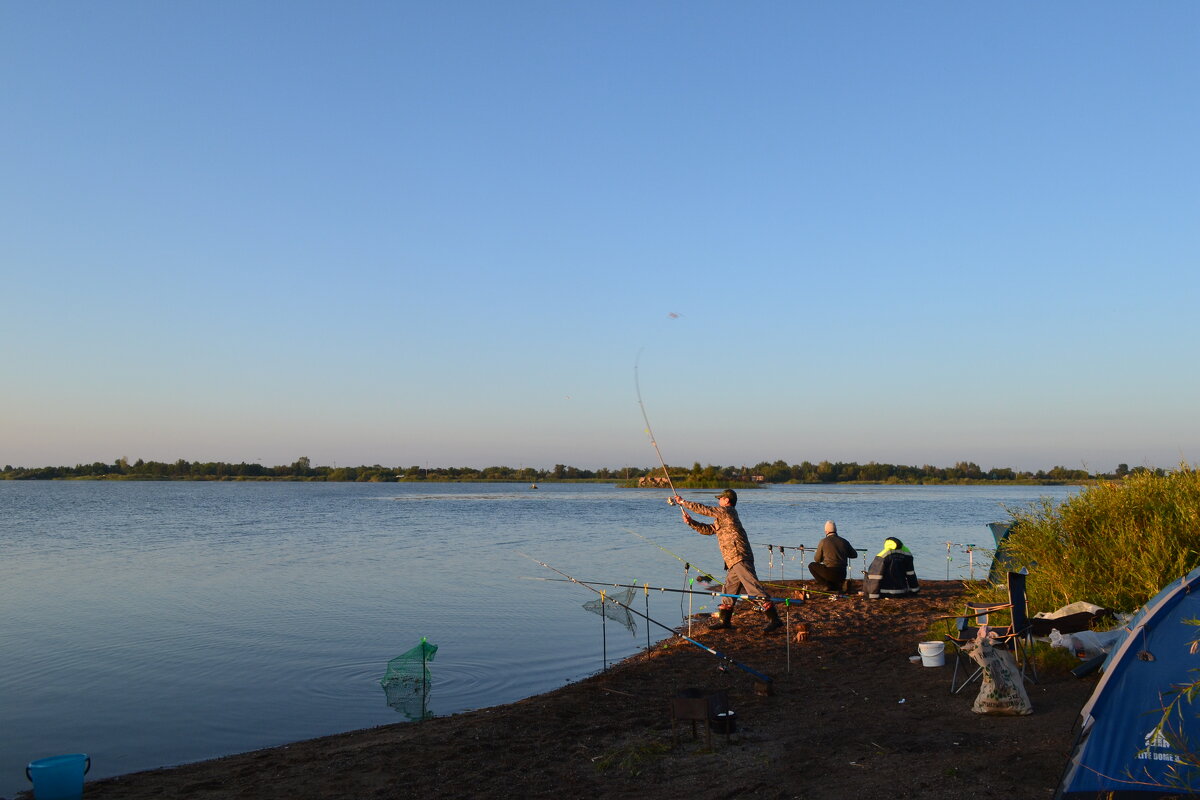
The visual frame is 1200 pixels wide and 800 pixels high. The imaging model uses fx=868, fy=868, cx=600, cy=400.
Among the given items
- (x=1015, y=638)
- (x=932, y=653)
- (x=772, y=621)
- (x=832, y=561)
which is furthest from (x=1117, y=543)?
(x=832, y=561)

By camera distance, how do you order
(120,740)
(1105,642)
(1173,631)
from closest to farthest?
(1173,631), (1105,642), (120,740)

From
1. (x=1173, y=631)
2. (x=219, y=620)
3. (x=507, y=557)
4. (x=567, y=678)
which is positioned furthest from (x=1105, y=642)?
(x=507, y=557)

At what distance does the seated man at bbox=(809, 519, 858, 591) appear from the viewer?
13562mm

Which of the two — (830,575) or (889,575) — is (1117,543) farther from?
(830,575)

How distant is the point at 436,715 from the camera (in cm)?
896

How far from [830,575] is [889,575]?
936mm

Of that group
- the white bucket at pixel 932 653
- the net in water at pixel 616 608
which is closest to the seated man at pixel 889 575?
the net in water at pixel 616 608

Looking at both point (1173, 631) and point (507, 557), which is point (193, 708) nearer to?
point (1173, 631)

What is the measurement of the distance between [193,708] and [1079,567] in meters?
9.81

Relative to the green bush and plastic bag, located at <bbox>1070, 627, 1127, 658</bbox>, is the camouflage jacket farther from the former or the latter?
plastic bag, located at <bbox>1070, 627, 1127, 658</bbox>

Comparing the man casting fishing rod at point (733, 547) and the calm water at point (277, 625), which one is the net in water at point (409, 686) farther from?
the man casting fishing rod at point (733, 547)

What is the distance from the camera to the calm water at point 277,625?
8922 mm

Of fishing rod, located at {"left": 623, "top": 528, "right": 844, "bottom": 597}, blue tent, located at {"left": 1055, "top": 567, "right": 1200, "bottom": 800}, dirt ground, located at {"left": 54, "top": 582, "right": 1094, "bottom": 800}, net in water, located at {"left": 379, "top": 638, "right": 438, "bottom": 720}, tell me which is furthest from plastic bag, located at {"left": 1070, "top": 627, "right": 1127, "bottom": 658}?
net in water, located at {"left": 379, "top": 638, "right": 438, "bottom": 720}

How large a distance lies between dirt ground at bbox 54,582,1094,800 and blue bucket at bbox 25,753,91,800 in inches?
16.5
